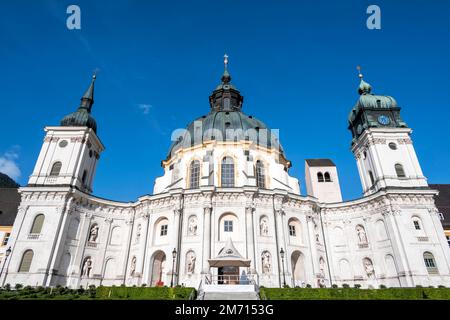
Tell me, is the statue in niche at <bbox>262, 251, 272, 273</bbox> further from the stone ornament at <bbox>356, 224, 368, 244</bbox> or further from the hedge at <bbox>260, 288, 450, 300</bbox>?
the stone ornament at <bbox>356, 224, 368, 244</bbox>

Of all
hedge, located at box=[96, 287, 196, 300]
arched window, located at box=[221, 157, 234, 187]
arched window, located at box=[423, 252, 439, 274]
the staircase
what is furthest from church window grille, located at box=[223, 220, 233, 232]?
arched window, located at box=[423, 252, 439, 274]

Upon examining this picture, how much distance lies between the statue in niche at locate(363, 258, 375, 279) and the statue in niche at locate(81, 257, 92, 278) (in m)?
33.3

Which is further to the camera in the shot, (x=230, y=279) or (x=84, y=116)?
(x=84, y=116)

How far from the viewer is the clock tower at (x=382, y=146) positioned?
120 feet

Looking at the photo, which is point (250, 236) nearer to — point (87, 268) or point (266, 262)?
point (266, 262)

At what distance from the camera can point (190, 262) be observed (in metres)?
30.5

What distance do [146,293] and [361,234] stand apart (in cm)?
2775

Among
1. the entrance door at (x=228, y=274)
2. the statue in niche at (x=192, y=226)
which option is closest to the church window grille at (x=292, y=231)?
the entrance door at (x=228, y=274)

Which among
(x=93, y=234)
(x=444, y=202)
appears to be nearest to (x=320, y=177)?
(x=444, y=202)

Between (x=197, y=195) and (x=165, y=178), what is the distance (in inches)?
446

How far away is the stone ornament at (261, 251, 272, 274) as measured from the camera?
3002 cm

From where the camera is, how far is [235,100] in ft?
184

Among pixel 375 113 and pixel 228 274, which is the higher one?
pixel 375 113
